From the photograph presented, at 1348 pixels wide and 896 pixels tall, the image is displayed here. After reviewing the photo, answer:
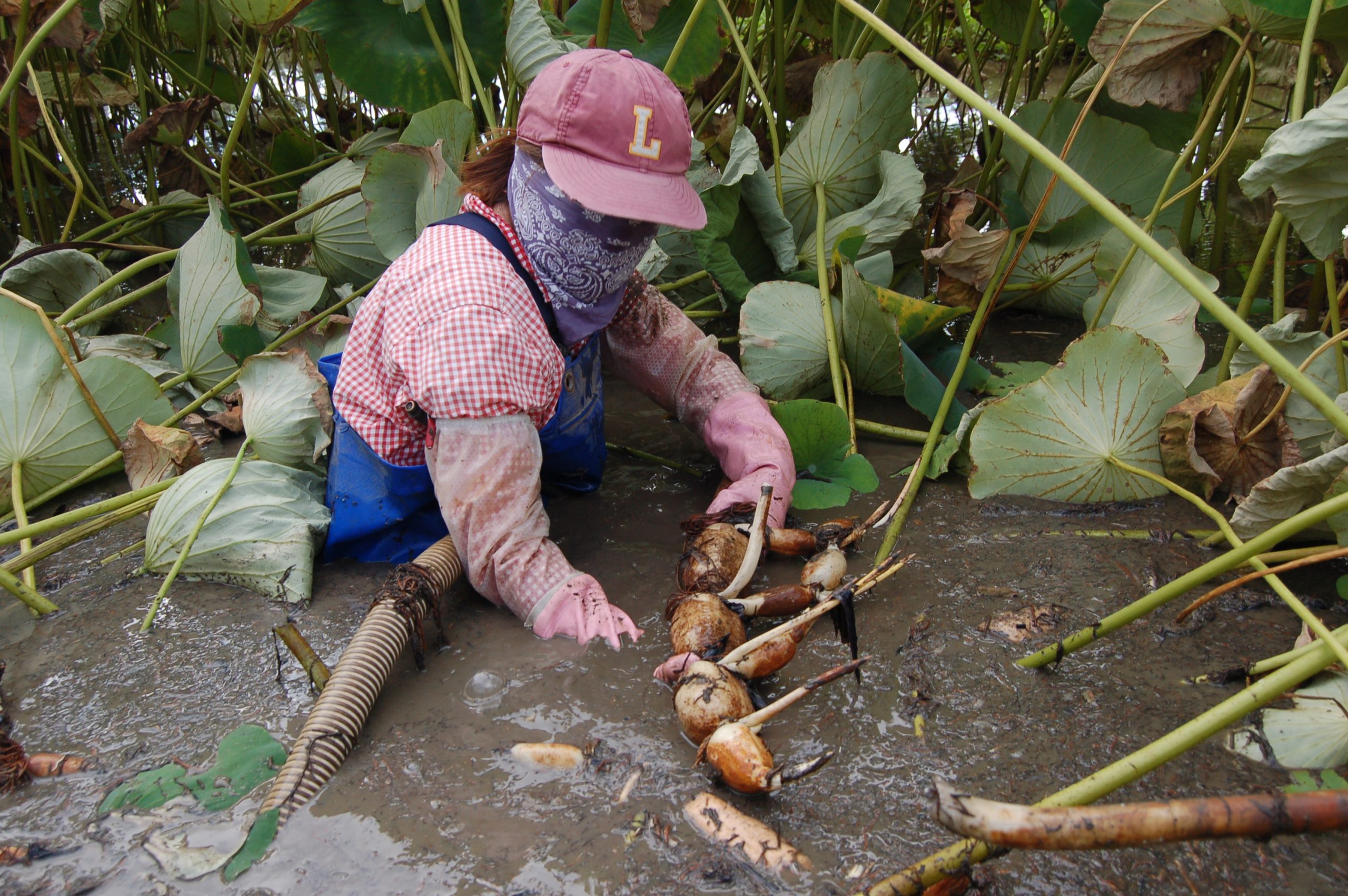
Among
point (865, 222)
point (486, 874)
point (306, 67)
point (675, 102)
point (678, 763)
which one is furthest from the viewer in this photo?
point (306, 67)

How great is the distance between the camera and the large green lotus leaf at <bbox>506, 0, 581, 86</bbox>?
2.19 metres

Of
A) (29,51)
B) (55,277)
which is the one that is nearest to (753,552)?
(29,51)

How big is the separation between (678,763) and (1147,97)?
1824 mm

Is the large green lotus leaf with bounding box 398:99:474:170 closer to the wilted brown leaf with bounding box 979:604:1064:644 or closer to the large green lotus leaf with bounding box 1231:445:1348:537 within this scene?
the wilted brown leaf with bounding box 979:604:1064:644

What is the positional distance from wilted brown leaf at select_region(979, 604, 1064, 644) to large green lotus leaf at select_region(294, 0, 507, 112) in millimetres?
2033

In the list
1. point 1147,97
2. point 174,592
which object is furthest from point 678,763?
point 1147,97

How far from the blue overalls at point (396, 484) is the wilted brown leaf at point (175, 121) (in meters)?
1.40

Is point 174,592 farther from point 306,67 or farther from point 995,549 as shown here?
point 306,67

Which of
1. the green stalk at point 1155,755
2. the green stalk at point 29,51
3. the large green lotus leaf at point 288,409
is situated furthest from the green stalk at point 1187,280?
the green stalk at point 29,51

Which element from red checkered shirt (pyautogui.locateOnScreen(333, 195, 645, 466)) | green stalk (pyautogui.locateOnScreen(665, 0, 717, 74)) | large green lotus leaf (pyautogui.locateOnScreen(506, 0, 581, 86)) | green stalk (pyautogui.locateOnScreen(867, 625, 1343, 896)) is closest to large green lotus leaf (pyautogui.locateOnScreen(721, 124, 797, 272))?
green stalk (pyautogui.locateOnScreen(665, 0, 717, 74))

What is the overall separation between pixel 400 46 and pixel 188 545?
60.6 inches

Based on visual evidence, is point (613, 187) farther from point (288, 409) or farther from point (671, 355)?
point (288, 409)

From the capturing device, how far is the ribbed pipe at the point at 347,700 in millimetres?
1208

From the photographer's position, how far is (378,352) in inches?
66.8
